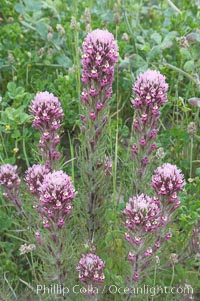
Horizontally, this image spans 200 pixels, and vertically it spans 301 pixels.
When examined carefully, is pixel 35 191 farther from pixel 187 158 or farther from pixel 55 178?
pixel 187 158

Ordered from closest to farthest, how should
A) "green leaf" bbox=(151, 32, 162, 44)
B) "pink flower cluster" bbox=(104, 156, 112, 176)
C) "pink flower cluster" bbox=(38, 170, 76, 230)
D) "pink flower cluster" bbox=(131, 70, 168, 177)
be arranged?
"pink flower cluster" bbox=(38, 170, 76, 230) < "pink flower cluster" bbox=(131, 70, 168, 177) < "pink flower cluster" bbox=(104, 156, 112, 176) < "green leaf" bbox=(151, 32, 162, 44)

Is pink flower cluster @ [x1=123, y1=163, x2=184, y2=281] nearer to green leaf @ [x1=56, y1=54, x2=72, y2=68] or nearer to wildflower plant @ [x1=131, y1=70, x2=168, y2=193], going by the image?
wildflower plant @ [x1=131, y1=70, x2=168, y2=193]

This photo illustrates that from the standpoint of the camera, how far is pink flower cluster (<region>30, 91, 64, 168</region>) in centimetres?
255

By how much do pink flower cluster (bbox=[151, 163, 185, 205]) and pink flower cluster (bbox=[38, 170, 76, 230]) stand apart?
1.33ft

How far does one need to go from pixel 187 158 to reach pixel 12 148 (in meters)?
1.12

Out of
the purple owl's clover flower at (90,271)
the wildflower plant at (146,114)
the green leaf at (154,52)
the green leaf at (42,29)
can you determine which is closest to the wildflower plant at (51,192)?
the purple owl's clover flower at (90,271)

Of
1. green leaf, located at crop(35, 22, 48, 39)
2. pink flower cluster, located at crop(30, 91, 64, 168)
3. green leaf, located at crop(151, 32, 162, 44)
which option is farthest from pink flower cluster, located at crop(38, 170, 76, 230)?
green leaf, located at crop(35, 22, 48, 39)

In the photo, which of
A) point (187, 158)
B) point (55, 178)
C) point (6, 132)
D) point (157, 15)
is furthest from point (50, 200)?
point (157, 15)

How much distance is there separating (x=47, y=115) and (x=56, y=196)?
487mm

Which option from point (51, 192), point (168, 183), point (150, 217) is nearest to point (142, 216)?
point (150, 217)

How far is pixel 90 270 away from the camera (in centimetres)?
232

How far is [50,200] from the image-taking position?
219cm

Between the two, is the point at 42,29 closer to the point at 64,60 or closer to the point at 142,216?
the point at 64,60

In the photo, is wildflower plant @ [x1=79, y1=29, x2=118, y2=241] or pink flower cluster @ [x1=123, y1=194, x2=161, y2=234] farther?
wildflower plant @ [x1=79, y1=29, x2=118, y2=241]
